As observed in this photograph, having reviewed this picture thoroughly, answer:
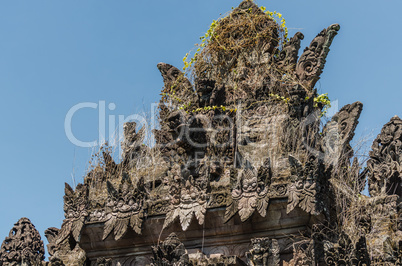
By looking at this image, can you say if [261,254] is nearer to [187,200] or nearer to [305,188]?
[305,188]

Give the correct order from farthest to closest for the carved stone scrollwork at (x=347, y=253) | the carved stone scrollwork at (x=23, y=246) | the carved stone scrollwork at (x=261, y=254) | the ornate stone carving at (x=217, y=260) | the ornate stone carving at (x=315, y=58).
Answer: the ornate stone carving at (x=315, y=58) < the carved stone scrollwork at (x=23, y=246) < the ornate stone carving at (x=217, y=260) < the carved stone scrollwork at (x=261, y=254) < the carved stone scrollwork at (x=347, y=253)

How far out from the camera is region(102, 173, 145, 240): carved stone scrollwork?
14531mm

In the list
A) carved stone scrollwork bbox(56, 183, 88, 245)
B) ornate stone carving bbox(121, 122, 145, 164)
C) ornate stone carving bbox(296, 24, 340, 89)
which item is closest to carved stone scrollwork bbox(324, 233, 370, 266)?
carved stone scrollwork bbox(56, 183, 88, 245)

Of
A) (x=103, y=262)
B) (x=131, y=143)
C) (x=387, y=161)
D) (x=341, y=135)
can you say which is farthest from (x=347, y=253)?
(x=131, y=143)

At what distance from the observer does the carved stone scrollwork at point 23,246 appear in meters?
15.4

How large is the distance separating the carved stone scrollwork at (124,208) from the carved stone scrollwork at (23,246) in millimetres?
1904

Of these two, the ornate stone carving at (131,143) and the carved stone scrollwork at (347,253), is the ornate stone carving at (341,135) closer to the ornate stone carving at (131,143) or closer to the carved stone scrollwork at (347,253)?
the carved stone scrollwork at (347,253)

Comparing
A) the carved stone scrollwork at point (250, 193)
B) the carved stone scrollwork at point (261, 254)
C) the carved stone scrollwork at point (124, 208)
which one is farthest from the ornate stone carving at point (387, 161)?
the carved stone scrollwork at point (124, 208)

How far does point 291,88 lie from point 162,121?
351 cm

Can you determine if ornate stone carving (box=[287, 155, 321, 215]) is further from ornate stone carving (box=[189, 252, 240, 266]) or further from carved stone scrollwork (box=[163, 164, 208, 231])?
carved stone scrollwork (box=[163, 164, 208, 231])

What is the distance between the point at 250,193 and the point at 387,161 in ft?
11.1

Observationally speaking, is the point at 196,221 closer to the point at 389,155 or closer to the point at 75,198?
the point at 75,198

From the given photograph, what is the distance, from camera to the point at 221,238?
1435 centimetres

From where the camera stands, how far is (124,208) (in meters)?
14.7
